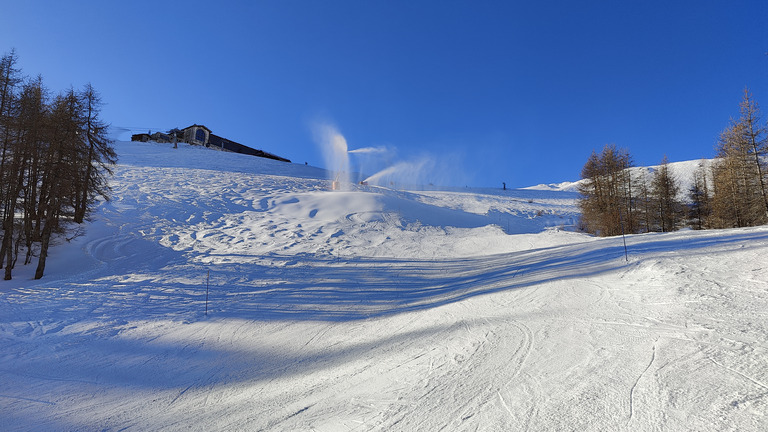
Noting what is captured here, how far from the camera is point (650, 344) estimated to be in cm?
446

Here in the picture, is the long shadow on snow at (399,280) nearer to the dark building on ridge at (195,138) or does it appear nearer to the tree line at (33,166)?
the tree line at (33,166)

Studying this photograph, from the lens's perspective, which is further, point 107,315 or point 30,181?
point 30,181

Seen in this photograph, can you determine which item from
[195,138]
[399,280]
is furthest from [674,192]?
[195,138]

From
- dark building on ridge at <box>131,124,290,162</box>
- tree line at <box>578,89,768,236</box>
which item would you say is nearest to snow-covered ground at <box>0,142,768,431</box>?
tree line at <box>578,89,768,236</box>

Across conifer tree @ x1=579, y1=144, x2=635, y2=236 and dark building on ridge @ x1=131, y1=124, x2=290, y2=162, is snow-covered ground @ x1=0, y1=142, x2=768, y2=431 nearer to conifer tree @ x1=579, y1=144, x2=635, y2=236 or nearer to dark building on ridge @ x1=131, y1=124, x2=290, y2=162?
conifer tree @ x1=579, y1=144, x2=635, y2=236

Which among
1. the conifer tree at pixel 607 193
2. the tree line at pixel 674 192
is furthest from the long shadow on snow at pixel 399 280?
the conifer tree at pixel 607 193

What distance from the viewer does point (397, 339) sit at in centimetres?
665

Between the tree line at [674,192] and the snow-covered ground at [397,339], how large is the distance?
10527 mm

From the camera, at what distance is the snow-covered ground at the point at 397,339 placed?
360 centimetres

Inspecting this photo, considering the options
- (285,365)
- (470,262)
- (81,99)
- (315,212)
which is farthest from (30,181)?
(470,262)

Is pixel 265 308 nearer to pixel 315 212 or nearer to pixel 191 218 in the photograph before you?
pixel 315 212

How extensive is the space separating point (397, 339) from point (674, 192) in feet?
133

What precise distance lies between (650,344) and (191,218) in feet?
81.5

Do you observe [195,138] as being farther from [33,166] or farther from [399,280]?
[399,280]
